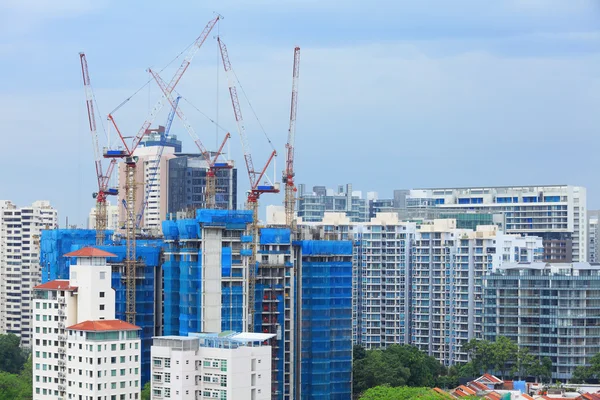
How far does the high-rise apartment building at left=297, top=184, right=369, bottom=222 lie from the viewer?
129 metres

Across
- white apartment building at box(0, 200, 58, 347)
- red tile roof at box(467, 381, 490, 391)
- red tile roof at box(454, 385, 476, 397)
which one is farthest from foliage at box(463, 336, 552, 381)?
white apartment building at box(0, 200, 58, 347)

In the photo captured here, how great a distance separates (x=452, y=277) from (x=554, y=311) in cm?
1347

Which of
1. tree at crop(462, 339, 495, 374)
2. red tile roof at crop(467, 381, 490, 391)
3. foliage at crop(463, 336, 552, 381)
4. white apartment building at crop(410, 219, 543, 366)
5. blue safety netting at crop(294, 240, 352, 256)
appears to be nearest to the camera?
red tile roof at crop(467, 381, 490, 391)

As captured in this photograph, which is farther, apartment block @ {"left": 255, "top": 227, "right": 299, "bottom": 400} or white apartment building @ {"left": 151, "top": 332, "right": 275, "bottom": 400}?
apartment block @ {"left": 255, "top": 227, "right": 299, "bottom": 400}

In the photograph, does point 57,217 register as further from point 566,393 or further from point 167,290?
point 566,393

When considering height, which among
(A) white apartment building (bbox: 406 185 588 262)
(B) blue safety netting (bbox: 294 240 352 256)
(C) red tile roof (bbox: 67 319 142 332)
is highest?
(A) white apartment building (bbox: 406 185 588 262)

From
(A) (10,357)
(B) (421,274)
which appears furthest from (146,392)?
(B) (421,274)

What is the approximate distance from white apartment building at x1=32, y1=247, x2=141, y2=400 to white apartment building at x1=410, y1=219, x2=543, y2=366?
127 ft

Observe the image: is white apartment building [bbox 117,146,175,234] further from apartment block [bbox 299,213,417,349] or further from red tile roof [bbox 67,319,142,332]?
red tile roof [bbox 67,319,142,332]

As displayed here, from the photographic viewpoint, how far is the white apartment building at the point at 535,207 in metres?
114

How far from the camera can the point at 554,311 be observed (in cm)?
7562

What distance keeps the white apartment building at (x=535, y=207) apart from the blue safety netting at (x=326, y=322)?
4765 cm

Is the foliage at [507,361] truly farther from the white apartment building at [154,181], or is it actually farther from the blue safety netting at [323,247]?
the white apartment building at [154,181]

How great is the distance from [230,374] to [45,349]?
27.8 ft
